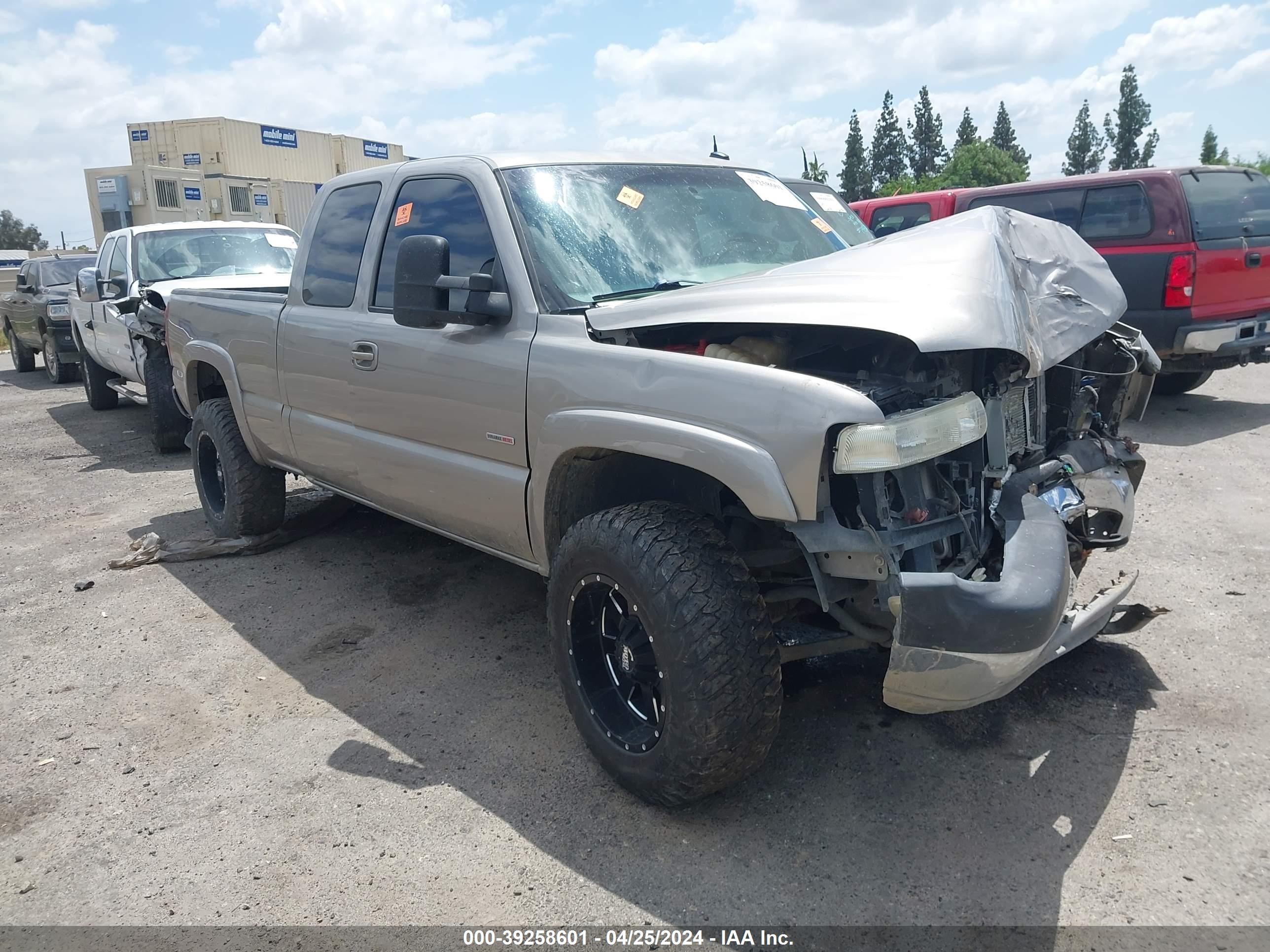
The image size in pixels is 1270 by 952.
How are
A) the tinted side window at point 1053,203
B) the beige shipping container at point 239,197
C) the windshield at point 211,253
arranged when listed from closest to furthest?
the tinted side window at point 1053,203, the windshield at point 211,253, the beige shipping container at point 239,197

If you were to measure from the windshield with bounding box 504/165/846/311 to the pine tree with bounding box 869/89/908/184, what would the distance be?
3003 inches

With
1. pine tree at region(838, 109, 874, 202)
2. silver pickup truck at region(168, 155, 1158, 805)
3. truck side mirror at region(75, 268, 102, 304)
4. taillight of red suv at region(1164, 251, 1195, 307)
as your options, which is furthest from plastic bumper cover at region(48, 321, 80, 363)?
pine tree at region(838, 109, 874, 202)

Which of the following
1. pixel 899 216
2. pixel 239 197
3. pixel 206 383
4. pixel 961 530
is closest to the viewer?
pixel 961 530

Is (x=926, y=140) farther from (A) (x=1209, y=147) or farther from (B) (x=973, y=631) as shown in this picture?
(B) (x=973, y=631)

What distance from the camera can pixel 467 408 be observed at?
3.57 metres

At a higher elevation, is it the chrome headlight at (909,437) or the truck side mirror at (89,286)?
the truck side mirror at (89,286)

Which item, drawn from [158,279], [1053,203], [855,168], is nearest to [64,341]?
[158,279]

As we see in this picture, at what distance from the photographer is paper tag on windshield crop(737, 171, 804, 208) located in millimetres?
4273

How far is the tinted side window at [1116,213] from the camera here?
8.09 meters

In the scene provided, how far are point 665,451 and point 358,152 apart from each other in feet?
143

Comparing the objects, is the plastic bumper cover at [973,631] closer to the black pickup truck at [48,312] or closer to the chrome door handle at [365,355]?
the chrome door handle at [365,355]

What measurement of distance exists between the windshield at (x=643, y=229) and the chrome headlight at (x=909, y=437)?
1.26m

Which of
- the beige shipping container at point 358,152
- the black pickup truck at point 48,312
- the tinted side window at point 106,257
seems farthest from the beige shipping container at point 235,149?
the tinted side window at point 106,257

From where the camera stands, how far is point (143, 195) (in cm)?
2975
